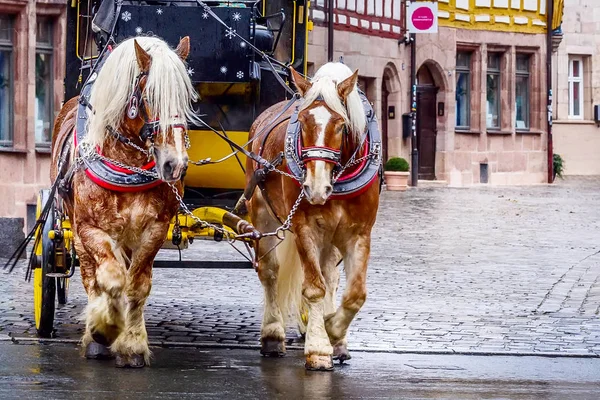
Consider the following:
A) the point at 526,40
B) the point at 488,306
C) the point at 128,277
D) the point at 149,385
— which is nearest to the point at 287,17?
the point at 488,306

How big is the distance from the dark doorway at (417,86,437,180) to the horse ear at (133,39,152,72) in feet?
97.5

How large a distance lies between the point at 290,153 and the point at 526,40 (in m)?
32.7

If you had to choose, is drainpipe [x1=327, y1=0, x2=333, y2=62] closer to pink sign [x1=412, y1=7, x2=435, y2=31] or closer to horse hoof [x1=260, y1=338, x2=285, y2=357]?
pink sign [x1=412, y1=7, x2=435, y2=31]

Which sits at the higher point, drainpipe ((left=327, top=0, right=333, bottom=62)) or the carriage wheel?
drainpipe ((left=327, top=0, right=333, bottom=62))

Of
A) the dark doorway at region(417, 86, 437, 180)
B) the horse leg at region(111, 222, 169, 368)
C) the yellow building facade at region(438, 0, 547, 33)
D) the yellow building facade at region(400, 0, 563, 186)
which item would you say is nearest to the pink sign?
the yellow building facade at region(400, 0, 563, 186)

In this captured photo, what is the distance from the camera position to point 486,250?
713 inches

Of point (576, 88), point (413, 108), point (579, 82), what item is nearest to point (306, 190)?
point (413, 108)

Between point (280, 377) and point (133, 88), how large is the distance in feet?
5.84

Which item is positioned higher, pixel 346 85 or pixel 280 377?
pixel 346 85

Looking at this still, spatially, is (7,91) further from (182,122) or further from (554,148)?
(554,148)

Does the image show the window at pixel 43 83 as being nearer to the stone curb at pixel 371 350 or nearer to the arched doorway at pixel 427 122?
the stone curb at pixel 371 350

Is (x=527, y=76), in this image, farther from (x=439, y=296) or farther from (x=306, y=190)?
(x=306, y=190)

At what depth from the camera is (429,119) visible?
38000 mm

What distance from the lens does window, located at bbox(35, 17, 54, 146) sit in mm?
22781
